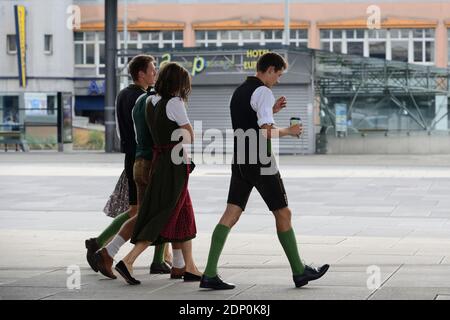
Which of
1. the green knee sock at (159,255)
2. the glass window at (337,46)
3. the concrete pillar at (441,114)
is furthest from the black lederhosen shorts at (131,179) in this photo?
the glass window at (337,46)

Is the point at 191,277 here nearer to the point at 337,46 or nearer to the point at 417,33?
the point at 417,33

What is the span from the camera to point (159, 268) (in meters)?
9.84

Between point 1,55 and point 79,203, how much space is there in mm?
47015

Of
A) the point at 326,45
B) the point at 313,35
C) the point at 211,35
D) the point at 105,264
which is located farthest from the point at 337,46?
the point at 105,264

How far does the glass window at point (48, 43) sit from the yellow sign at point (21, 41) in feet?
4.94

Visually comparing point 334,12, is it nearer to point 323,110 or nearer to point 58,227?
point 323,110

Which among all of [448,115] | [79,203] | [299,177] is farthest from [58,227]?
[448,115]

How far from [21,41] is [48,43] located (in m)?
2.24

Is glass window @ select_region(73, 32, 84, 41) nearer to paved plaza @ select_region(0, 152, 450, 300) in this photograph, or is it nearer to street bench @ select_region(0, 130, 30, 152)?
street bench @ select_region(0, 130, 30, 152)

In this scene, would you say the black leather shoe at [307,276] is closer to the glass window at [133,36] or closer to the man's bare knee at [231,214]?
the man's bare knee at [231,214]

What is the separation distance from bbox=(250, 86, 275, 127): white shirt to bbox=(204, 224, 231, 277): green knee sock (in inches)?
35.8

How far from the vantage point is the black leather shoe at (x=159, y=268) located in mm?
9820

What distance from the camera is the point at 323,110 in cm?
4394

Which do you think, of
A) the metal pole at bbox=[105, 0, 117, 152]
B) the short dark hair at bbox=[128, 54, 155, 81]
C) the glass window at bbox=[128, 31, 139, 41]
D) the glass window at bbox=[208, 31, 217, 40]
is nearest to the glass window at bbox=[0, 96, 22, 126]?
the metal pole at bbox=[105, 0, 117, 152]
